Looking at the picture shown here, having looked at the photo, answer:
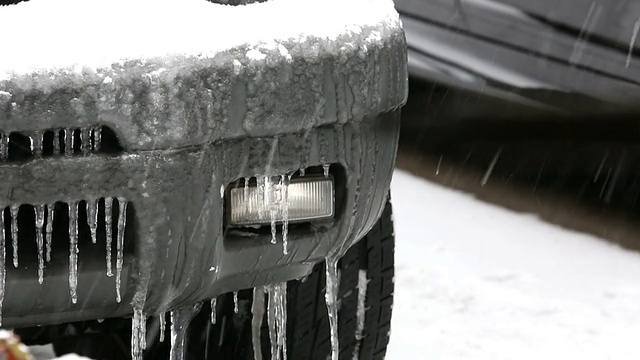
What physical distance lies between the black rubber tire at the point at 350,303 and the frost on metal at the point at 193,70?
23.2 inches

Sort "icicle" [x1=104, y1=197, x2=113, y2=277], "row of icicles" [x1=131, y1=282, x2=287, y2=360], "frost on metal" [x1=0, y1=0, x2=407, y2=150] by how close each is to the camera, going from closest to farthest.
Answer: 1. "frost on metal" [x1=0, y1=0, x2=407, y2=150]
2. "icicle" [x1=104, y1=197, x2=113, y2=277]
3. "row of icicles" [x1=131, y1=282, x2=287, y2=360]

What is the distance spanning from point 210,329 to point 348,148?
743mm

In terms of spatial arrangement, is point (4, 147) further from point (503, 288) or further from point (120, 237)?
point (503, 288)

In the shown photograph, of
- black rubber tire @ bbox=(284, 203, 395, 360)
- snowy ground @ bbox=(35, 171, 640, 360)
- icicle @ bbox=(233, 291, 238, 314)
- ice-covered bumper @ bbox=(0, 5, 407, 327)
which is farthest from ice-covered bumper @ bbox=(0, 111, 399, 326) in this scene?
snowy ground @ bbox=(35, 171, 640, 360)

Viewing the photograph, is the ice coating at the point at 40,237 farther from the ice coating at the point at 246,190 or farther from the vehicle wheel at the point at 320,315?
the vehicle wheel at the point at 320,315

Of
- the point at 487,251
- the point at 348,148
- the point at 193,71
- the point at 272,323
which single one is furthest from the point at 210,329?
the point at 487,251

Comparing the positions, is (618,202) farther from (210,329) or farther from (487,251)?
(210,329)

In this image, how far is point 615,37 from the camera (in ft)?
13.8

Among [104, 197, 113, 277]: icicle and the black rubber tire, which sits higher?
[104, 197, 113, 277]: icicle

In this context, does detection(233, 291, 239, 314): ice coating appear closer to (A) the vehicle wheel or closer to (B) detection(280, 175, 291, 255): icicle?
(A) the vehicle wheel

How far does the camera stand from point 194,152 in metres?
2.01

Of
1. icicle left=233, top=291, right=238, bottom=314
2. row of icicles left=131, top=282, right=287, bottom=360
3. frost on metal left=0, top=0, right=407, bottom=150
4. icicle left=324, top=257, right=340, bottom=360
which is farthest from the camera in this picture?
icicle left=233, top=291, right=238, bottom=314

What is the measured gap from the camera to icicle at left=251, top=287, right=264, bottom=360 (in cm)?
261

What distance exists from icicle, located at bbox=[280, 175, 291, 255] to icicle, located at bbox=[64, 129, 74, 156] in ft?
1.32
